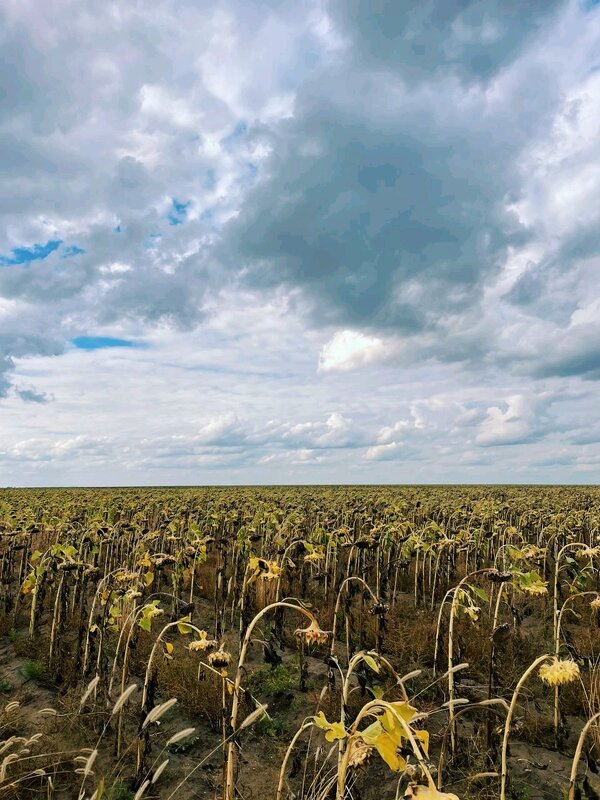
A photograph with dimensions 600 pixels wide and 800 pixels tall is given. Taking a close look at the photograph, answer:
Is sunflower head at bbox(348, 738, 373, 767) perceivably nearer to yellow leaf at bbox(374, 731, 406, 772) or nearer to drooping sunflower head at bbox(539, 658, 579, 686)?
yellow leaf at bbox(374, 731, 406, 772)

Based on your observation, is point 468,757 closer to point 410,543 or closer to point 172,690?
point 172,690

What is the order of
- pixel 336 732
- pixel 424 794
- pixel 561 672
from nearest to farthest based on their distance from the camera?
pixel 424 794 → pixel 336 732 → pixel 561 672

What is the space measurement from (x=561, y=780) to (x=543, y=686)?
2.39 m

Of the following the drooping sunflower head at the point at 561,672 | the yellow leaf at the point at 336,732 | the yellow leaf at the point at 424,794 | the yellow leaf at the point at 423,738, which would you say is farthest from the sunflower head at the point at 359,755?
the drooping sunflower head at the point at 561,672

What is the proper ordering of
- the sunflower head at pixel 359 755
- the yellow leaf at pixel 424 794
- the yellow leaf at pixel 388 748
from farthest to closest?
the sunflower head at pixel 359 755 < the yellow leaf at pixel 388 748 < the yellow leaf at pixel 424 794

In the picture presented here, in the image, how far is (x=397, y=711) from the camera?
220cm

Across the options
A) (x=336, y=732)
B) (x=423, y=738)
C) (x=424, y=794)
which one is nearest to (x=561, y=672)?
(x=423, y=738)

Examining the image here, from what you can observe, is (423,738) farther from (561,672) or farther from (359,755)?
(561,672)

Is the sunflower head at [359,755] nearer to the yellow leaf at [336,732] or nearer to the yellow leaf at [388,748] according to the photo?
the yellow leaf at [336,732]

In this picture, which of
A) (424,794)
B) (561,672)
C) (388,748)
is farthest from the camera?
(561,672)

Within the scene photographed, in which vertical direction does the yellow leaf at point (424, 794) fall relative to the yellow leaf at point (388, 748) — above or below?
above

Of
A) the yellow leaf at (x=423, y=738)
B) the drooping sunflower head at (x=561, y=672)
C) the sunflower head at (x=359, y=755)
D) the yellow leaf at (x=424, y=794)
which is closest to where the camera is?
the yellow leaf at (x=424, y=794)

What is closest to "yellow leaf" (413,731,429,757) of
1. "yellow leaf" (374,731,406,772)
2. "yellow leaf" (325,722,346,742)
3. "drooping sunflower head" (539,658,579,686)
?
"yellow leaf" (374,731,406,772)

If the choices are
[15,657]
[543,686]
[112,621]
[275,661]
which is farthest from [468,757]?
[15,657]
